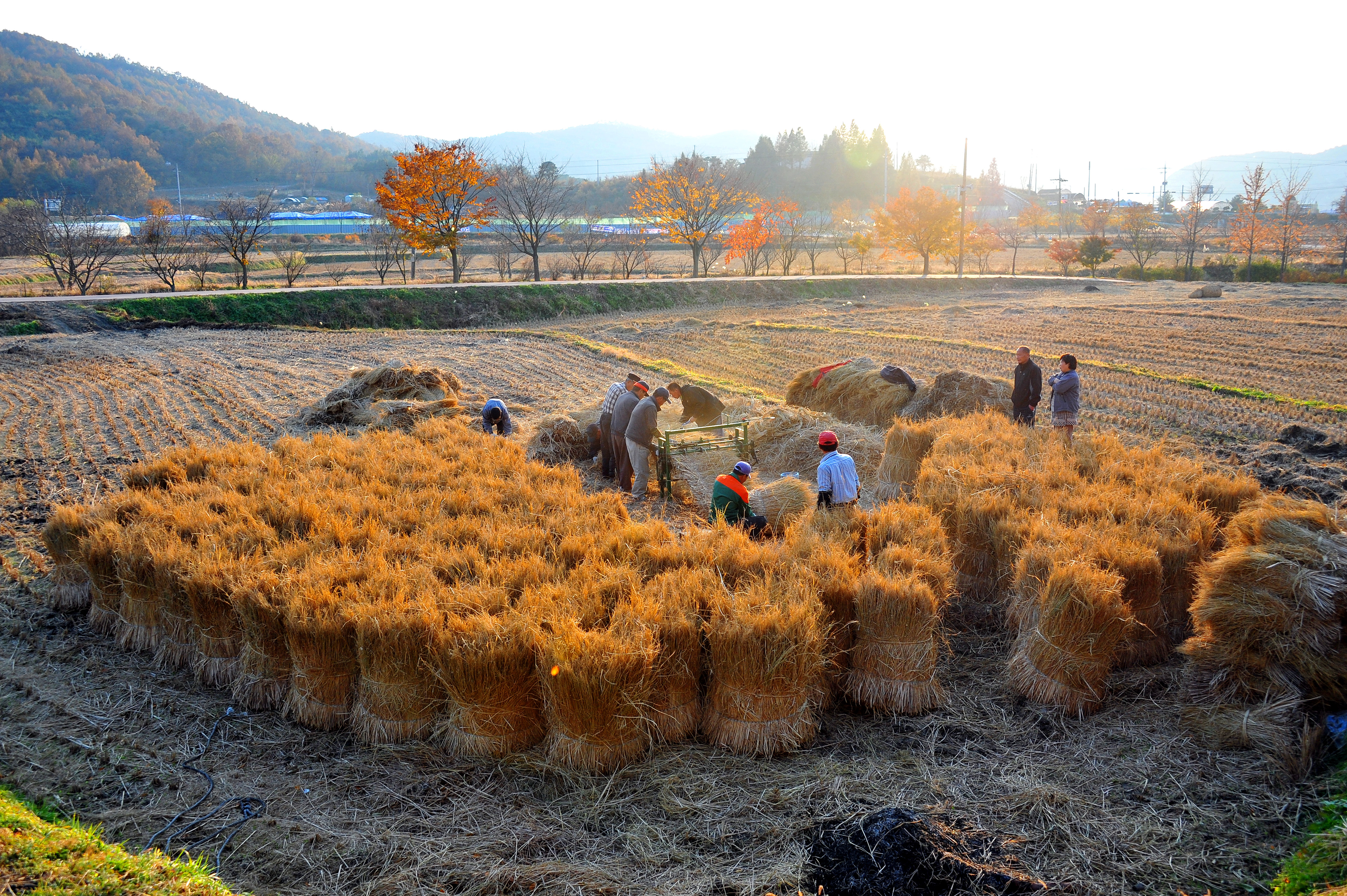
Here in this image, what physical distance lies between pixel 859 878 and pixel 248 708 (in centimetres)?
436

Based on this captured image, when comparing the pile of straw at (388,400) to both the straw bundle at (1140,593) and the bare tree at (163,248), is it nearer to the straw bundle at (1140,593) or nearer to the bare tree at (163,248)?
the straw bundle at (1140,593)

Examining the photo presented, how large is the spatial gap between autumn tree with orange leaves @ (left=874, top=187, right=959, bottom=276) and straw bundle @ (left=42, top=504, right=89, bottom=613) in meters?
47.3

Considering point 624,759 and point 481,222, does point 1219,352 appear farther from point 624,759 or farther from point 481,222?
point 481,222

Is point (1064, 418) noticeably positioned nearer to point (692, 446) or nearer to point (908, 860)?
point (692, 446)

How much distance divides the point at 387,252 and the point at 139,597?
38855mm

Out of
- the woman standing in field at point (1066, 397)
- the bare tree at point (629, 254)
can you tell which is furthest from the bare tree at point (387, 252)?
the woman standing in field at point (1066, 397)

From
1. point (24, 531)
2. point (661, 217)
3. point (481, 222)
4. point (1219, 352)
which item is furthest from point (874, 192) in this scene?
point (24, 531)

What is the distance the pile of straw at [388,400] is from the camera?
1297 centimetres

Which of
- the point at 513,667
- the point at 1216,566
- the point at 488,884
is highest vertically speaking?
the point at 1216,566

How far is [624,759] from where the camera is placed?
464cm

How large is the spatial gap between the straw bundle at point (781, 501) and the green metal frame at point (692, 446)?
1.62 metres

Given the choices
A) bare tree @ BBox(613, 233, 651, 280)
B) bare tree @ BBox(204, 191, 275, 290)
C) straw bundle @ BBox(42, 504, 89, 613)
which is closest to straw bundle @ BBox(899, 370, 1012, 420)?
straw bundle @ BBox(42, 504, 89, 613)

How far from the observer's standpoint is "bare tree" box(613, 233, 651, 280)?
44125 mm

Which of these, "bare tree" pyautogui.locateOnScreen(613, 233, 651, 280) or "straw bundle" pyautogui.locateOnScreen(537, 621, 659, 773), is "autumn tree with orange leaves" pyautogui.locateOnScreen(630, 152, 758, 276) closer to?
"bare tree" pyautogui.locateOnScreen(613, 233, 651, 280)
